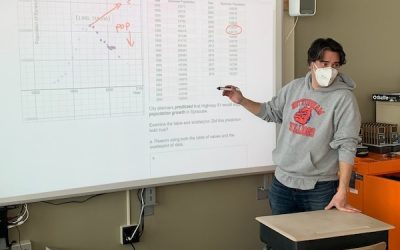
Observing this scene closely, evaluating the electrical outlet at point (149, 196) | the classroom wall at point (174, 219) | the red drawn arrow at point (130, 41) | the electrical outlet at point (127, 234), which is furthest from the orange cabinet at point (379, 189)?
the red drawn arrow at point (130, 41)

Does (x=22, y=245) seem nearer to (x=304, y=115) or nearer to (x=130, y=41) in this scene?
(x=130, y=41)

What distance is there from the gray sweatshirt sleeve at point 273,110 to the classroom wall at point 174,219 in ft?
1.47

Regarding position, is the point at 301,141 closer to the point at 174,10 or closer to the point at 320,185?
the point at 320,185

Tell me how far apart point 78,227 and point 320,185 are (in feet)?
4.09

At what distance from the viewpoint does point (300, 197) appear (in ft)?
8.02

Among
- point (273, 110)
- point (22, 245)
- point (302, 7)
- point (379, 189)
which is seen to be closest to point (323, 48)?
point (273, 110)

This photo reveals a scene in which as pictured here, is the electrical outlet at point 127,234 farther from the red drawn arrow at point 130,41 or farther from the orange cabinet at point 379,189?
the orange cabinet at point 379,189

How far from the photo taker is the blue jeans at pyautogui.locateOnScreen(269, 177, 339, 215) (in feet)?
7.87

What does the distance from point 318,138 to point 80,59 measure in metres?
1.21

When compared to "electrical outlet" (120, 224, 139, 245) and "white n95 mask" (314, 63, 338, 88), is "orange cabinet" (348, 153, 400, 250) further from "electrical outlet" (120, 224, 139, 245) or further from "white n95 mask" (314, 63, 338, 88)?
"electrical outlet" (120, 224, 139, 245)

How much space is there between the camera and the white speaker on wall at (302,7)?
293 cm

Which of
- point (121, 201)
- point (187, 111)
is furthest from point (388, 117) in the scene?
point (121, 201)

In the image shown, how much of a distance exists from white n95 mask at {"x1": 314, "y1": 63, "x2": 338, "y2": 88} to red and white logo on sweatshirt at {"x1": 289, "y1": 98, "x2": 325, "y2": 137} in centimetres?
11

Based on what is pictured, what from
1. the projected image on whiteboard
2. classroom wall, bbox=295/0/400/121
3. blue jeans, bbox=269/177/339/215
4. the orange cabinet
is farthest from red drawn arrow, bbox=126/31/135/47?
the orange cabinet
